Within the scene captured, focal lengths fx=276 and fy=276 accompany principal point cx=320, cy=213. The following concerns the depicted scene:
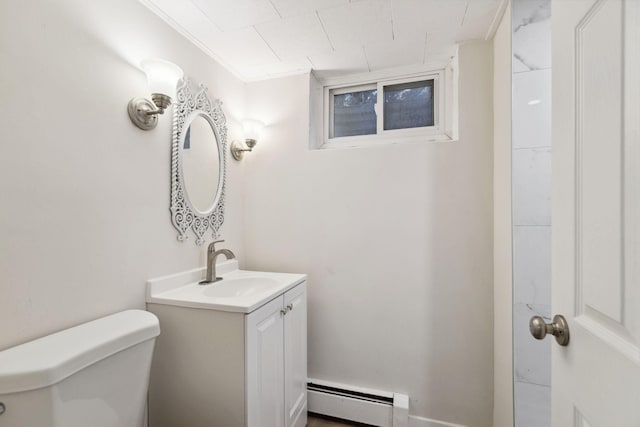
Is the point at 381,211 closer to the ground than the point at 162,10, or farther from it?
closer to the ground

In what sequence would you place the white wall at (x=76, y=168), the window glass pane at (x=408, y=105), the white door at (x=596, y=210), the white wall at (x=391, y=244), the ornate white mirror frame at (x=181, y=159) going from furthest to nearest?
1. the window glass pane at (x=408, y=105)
2. the white wall at (x=391, y=244)
3. the ornate white mirror frame at (x=181, y=159)
4. the white wall at (x=76, y=168)
5. the white door at (x=596, y=210)

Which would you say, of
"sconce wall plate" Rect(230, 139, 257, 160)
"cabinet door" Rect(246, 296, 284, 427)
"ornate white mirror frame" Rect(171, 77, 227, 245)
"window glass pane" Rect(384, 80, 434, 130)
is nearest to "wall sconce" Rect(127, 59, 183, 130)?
"ornate white mirror frame" Rect(171, 77, 227, 245)

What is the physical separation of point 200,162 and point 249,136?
40cm

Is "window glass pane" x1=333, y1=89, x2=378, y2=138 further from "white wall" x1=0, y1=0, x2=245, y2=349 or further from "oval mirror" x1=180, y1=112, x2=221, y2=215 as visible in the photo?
"white wall" x1=0, y1=0, x2=245, y2=349

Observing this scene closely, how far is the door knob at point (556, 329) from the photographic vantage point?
0.59 metres

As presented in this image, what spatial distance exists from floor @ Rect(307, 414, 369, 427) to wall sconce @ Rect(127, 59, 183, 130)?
181cm

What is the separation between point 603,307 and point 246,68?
1.94 m

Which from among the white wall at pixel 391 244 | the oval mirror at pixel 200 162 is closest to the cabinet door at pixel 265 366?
the white wall at pixel 391 244

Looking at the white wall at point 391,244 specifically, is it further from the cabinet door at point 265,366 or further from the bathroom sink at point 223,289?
the cabinet door at point 265,366

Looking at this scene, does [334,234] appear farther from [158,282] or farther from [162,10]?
[162,10]

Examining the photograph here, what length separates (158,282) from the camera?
47.6 inches

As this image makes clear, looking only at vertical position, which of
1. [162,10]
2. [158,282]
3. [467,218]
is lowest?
[158,282]

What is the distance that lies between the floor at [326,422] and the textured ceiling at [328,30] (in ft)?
7.08

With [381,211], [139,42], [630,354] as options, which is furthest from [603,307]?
[139,42]
